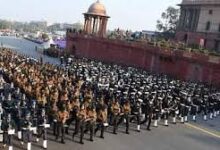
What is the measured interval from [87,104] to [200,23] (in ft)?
140

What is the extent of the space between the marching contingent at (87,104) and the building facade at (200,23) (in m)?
25.3

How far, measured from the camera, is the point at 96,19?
6322 cm

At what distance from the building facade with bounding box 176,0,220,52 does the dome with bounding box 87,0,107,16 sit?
10876 mm

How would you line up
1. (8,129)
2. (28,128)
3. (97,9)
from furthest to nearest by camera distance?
(97,9), (28,128), (8,129)

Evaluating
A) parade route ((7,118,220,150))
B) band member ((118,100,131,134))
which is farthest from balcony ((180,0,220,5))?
band member ((118,100,131,134))

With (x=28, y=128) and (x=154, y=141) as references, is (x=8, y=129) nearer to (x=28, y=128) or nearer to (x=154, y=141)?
(x=28, y=128)

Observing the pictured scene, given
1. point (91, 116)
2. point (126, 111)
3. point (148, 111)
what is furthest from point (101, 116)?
point (148, 111)

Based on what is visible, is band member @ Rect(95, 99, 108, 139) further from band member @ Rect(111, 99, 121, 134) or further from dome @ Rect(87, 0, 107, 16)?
dome @ Rect(87, 0, 107, 16)

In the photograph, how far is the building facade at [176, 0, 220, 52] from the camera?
5391 cm

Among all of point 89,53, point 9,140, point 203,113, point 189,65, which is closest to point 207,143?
point 203,113

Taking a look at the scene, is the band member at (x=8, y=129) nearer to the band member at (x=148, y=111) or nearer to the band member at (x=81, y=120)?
the band member at (x=81, y=120)

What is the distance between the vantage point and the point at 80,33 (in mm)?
63344

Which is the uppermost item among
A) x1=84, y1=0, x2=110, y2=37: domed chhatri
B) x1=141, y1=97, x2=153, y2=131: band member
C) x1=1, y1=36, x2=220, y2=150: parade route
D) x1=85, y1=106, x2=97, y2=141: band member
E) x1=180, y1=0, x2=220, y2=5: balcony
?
x1=180, y1=0, x2=220, y2=5: balcony

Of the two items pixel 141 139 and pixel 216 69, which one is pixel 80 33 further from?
pixel 141 139
